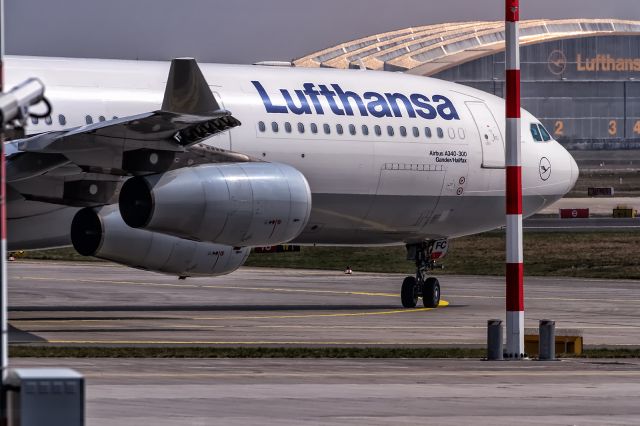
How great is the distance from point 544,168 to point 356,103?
5848 mm

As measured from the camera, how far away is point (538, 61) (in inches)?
6004

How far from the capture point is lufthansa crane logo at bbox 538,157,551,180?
36188mm

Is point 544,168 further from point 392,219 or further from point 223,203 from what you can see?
point 223,203

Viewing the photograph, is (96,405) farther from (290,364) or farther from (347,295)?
(347,295)

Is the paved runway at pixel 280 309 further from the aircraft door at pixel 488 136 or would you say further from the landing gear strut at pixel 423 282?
the aircraft door at pixel 488 136

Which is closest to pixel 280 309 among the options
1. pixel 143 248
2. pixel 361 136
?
pixel 361 136

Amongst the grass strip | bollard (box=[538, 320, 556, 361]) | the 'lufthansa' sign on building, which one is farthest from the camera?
the 'lufthansa' sign on building

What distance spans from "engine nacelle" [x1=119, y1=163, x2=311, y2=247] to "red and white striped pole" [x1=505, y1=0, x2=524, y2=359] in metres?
4.46

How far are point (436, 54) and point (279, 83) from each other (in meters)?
132

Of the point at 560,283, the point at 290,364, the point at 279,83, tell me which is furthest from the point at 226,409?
the point at 560,283

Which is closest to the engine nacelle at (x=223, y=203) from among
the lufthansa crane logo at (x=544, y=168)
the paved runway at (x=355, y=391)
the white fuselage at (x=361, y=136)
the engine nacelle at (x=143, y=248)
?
the engine nacelle at (x=143, y=248)

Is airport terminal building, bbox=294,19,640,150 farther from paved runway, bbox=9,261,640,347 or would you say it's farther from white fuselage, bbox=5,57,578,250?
white fuselage, bbox=5,57,578,250

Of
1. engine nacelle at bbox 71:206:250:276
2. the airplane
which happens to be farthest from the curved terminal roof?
engine nacelle at bbox 71:206:250:276

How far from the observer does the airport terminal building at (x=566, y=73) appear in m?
150
